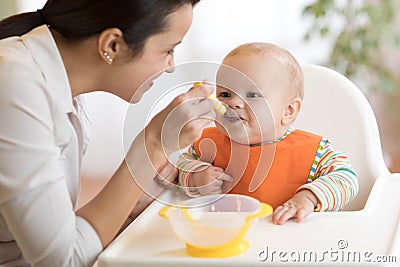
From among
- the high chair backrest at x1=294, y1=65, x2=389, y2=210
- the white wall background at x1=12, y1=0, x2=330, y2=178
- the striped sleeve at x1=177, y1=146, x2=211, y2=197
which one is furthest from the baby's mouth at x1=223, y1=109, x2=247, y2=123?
the white wall background at x1=12, y1=0, x2=330, y2=178

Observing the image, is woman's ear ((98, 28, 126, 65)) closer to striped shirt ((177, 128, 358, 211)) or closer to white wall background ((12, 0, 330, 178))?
striped shirt ((177, 128, 358, 211))

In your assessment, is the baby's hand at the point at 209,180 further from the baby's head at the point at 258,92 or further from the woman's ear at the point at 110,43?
the woman's ear at the point at 110,43

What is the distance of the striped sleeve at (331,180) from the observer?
4.03 ft

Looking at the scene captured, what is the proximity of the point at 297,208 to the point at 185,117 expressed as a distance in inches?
10.1

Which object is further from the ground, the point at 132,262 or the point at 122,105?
the point at 132,262

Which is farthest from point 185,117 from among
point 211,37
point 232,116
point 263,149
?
point 211,37

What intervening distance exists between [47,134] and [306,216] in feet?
1.44

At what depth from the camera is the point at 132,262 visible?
3.33 ft

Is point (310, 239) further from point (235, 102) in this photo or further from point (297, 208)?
point (235, 102)

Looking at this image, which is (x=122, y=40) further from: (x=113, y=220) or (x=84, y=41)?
(x=113, y=220)

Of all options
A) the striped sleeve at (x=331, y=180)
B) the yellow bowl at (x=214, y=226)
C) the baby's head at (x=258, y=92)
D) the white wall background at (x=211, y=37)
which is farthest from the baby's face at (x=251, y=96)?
the white wall background at (x=211, y=37)

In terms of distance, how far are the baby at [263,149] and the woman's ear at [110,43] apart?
7.5 inches

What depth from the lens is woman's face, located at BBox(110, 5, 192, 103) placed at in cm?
114

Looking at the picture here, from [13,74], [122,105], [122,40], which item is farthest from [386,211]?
[122,105]
